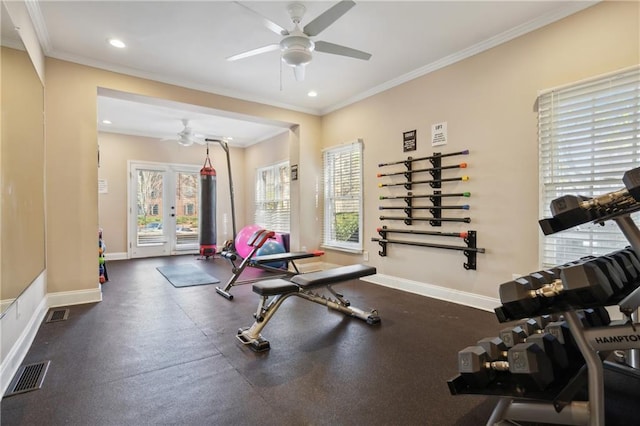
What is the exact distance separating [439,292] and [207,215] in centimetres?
484

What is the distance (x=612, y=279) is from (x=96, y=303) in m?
4.34

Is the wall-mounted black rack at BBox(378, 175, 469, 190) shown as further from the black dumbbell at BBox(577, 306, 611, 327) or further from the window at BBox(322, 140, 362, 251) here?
the black dumbbell at BBox(577, 306, 611, 327)

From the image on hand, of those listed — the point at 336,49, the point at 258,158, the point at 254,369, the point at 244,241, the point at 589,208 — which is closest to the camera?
the point at 589,208

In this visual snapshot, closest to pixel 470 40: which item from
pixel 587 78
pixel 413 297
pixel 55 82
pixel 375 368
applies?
pixel 587 78

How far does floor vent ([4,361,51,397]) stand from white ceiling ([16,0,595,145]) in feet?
9.21

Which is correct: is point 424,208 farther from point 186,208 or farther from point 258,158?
point 186,208

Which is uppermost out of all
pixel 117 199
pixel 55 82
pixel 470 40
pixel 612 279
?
pixel 470 40

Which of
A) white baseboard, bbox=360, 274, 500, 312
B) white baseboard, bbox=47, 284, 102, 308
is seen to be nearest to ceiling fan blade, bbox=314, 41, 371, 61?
white baseboard, bbox=360, 274, 500, 312

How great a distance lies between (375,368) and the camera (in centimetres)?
210

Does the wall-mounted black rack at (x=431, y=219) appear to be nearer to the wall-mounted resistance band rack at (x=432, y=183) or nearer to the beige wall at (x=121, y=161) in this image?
the wall-mounted resistance band rack at (x=432, y=183)

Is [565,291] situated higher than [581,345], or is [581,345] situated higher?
[565,291]

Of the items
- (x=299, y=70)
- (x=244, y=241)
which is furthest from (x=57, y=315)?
(x=299, y=70)

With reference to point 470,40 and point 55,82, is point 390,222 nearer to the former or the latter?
point 470,40

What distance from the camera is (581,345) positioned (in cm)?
124
